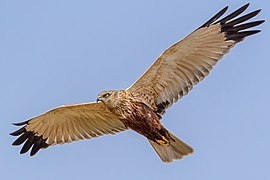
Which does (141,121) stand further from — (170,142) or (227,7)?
(227,7)

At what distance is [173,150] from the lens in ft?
53.8

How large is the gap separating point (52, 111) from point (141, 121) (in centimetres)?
216

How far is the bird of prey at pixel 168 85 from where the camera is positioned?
15.9 meters

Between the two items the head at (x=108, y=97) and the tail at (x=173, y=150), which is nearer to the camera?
the head at (x=108, y=97)

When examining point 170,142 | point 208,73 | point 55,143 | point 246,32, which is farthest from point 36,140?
point 246,32

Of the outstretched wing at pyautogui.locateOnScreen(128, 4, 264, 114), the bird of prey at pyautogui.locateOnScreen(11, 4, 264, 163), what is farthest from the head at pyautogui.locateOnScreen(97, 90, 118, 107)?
the outstretched wing at pyautogui.locateOnScreen(128, 4, 264, 114)

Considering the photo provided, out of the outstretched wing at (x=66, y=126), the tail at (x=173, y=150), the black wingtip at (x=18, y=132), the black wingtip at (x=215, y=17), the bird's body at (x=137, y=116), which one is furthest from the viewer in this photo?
the black wingtip at (x=18, y=132)

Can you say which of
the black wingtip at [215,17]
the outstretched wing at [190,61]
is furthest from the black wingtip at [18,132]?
the black wingtip at [215,17]

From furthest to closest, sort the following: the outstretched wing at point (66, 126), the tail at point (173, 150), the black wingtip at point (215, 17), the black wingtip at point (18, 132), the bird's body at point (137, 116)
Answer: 1. the black wingtip at point (18, 132)
2. the outstretched wing at point (66, 126)
3. the tail at point (173, 150)
4. the black wingtip at point (215, 17)
5. the bird's body at point (137, 116)

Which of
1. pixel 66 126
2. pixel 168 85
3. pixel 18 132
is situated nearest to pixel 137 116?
pixel 168 85

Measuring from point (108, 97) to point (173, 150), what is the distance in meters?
1.87

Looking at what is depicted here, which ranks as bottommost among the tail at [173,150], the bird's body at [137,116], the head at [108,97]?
the tail at [173,150]

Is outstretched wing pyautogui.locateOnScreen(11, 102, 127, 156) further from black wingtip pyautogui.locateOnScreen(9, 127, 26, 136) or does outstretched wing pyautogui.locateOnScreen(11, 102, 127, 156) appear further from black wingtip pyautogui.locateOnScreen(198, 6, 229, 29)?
black wingtip pyautogui.locateOnScreen(198, 6, 229, 29)

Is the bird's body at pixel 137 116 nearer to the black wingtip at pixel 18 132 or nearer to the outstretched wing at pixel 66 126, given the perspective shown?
the outstretched wing at pixel 66 126
